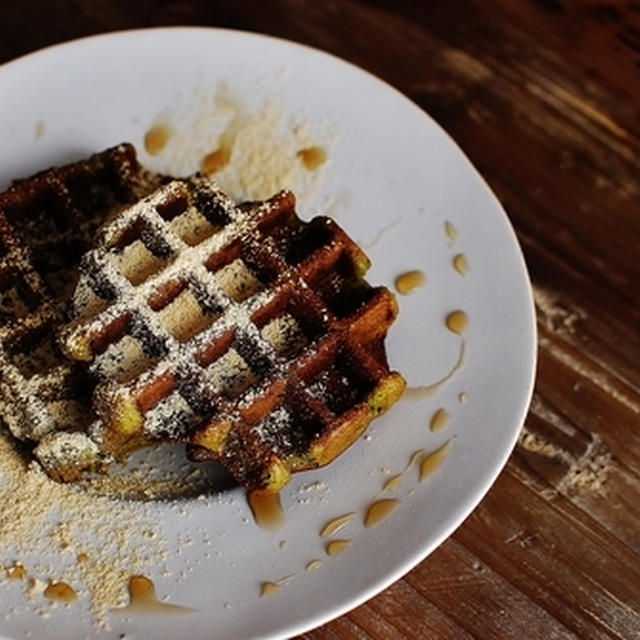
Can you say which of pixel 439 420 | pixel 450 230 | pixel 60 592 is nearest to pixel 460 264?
pixel 450 230

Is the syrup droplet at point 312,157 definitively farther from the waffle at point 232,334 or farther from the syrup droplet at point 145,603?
the syrup droplet at point 145,603

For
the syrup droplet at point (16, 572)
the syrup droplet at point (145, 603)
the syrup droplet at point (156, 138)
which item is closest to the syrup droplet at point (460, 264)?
the syrup droplet at point (156, 138)

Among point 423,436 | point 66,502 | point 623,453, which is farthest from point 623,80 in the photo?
point 66,502

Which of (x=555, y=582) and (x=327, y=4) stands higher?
(x=327, y=4)

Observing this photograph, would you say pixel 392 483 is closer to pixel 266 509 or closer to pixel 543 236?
pixel 266 509

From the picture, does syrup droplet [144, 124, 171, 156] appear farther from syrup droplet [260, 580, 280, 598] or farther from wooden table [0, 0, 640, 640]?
syrup droplet [260, 580, 280, 598]

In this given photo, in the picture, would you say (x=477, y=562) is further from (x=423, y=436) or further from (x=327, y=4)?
(x=327, y=4)
